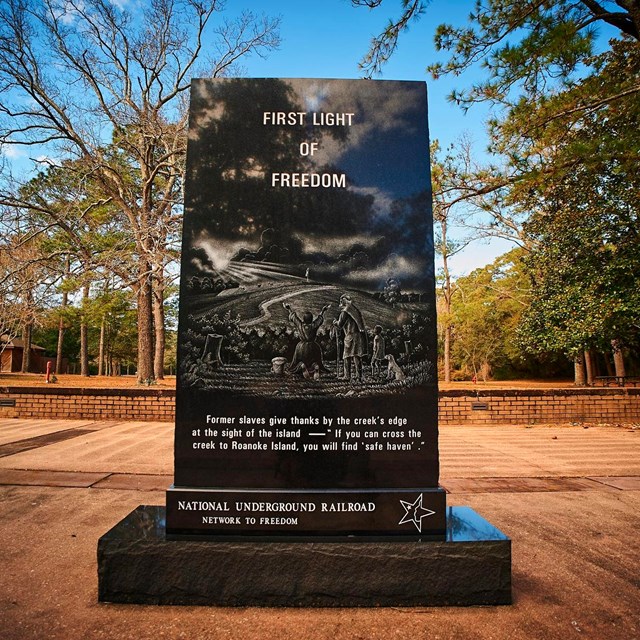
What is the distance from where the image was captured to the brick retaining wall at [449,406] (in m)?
10.8

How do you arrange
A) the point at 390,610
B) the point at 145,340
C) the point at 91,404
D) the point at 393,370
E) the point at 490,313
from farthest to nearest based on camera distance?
the point at 490,313 < the point at 145,340 < the point at 91,404 < the point at 393,370 < the point at 390,610

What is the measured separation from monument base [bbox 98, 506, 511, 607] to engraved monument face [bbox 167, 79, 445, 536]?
150mm

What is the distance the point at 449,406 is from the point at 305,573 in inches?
342

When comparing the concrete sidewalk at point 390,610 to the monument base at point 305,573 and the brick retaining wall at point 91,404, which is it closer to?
the monument base at point 305,573

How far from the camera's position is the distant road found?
2930 mm

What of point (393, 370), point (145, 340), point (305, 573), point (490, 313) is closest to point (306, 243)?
point (393, 370)

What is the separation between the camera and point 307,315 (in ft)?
9.69

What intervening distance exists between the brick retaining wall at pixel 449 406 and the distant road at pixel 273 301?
8466 millimetres

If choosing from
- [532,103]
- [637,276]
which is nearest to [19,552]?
[532,103]

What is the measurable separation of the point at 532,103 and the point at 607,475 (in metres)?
5.43

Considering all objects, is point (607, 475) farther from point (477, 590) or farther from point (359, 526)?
point (359, 526)

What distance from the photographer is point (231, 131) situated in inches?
120

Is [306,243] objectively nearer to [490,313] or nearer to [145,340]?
[145,340]

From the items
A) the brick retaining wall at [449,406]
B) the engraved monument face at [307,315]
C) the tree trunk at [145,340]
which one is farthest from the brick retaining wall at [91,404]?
the engraved monument face at [307,315]
